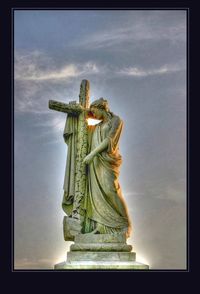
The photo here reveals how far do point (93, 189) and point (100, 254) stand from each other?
1.37m

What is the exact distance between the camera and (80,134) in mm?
19641

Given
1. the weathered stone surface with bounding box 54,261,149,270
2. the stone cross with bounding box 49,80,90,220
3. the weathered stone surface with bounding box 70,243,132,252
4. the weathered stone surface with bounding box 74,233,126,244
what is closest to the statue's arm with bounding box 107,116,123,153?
the stone cross with bounding box 49,80,90,220

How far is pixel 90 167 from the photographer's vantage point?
1956 cm

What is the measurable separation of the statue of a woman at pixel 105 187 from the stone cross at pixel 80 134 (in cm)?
15

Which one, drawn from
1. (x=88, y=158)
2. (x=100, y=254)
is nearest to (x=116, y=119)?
(x=88, y=158)

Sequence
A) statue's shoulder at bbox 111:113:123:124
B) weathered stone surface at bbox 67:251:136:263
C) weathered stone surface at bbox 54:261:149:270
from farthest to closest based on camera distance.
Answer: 1. statue's shoulder at bbox 111:113:123:124
2. weathered stone surface at bbox 67:251:136:263
3. weathered stone surface at bbox 54:261:149:270

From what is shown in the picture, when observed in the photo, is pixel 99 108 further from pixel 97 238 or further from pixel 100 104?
pixel 97 238

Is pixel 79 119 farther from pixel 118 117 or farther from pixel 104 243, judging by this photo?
pixel 104 243

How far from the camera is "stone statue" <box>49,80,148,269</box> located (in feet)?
62.6

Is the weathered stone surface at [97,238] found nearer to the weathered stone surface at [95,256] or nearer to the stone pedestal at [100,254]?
the stone pedestal at [100,254]

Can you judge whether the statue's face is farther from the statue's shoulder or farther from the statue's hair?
the statue's shoulder

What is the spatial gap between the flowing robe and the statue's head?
0.28 m
